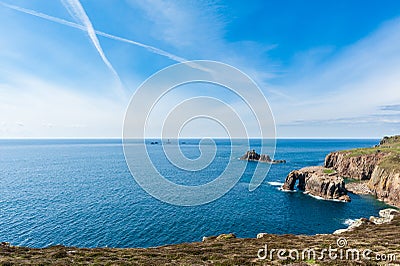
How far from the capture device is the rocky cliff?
76.3 m

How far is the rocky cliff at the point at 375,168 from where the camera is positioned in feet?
250

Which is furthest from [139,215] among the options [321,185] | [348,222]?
[321,185]

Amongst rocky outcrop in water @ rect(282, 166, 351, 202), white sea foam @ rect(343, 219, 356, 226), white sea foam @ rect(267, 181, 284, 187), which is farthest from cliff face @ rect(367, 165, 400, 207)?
white sea foam @ rect(267, 181, 284, 187)

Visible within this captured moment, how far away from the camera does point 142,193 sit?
83875 mm

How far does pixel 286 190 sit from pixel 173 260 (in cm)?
8021

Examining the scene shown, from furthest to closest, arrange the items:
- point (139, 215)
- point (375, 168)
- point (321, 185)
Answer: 1. point (375, 168)
2. point (321, 185)
3. point (139, 215)

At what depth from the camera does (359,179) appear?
10844 centimetres

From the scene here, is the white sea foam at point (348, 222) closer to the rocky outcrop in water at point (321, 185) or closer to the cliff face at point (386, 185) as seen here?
the rocky outcrop in water at point (321, 185)

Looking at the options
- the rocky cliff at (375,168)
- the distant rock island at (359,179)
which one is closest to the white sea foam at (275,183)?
the distant rock island at (359,179)

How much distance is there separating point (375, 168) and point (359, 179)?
19975mm

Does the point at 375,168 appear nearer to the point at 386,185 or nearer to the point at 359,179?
the point at 386,185

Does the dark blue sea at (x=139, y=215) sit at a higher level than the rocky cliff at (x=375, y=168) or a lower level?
lower

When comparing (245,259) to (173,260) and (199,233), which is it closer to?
(173,260)

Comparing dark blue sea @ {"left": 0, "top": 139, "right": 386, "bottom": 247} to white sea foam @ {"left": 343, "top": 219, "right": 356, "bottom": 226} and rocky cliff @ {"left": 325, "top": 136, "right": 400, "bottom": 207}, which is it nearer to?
white sea foam @ {"left": 343, "top": 219, "right": 356, "bottom": 226}
